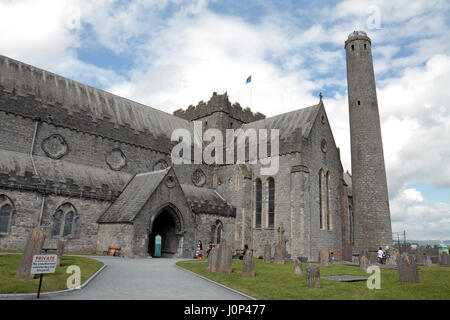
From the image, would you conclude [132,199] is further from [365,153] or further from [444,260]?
[444,260]

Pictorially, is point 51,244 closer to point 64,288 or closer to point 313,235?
Result: point 64,288

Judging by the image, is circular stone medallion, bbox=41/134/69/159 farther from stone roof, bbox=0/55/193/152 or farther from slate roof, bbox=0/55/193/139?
slate roof, bbox=0/55/193/139

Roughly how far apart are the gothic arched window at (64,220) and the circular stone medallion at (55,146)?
14.9ft

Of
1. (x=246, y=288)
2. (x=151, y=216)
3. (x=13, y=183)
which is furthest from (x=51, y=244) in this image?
(x=246, y=288)

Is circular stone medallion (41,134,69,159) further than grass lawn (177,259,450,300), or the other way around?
circular stone medallion (41,134,69,159)

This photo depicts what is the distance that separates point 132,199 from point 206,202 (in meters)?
7.39

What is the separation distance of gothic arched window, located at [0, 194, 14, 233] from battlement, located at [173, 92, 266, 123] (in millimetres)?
23537

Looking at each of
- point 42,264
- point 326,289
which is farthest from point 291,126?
point 42,264

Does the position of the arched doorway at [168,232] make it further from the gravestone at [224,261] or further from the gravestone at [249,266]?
the gravestone at [249,266]

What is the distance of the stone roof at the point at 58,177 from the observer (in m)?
21.0

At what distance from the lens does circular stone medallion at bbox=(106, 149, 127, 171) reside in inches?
1101

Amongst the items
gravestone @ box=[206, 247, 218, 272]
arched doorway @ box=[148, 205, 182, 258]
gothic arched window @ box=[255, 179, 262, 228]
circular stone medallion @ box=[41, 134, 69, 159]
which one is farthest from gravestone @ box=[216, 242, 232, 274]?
circular stone medallion @ box=[41, 134, 69, 159]

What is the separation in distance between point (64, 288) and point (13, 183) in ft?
44.4

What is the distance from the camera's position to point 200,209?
2842 cm
